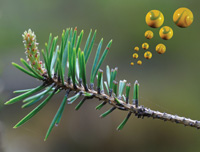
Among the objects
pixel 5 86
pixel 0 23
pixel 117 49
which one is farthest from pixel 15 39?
pixel 117 49

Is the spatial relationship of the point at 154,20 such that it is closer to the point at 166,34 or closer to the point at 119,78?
the point at 166,34

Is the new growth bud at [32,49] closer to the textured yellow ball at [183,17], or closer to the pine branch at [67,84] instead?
the pine branch at [67,84]

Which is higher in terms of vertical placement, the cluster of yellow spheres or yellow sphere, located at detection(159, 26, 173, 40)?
the cluster of yellow spheres

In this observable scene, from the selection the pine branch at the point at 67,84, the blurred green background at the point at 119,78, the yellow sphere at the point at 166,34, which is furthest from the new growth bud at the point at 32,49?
the blurred green background at the point at 119,78

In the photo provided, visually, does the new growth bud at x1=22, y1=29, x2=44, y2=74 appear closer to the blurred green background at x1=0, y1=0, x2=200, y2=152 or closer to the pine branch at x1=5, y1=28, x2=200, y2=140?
the pine branch at x1=5, y1=28, x2=200, y2=140

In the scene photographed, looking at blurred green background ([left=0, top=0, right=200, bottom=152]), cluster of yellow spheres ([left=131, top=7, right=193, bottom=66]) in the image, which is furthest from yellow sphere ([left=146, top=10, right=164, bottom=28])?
blurred green background ([left=0, top=0, right=200, bottom=152])

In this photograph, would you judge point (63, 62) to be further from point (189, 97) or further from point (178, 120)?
point (189, 97)
